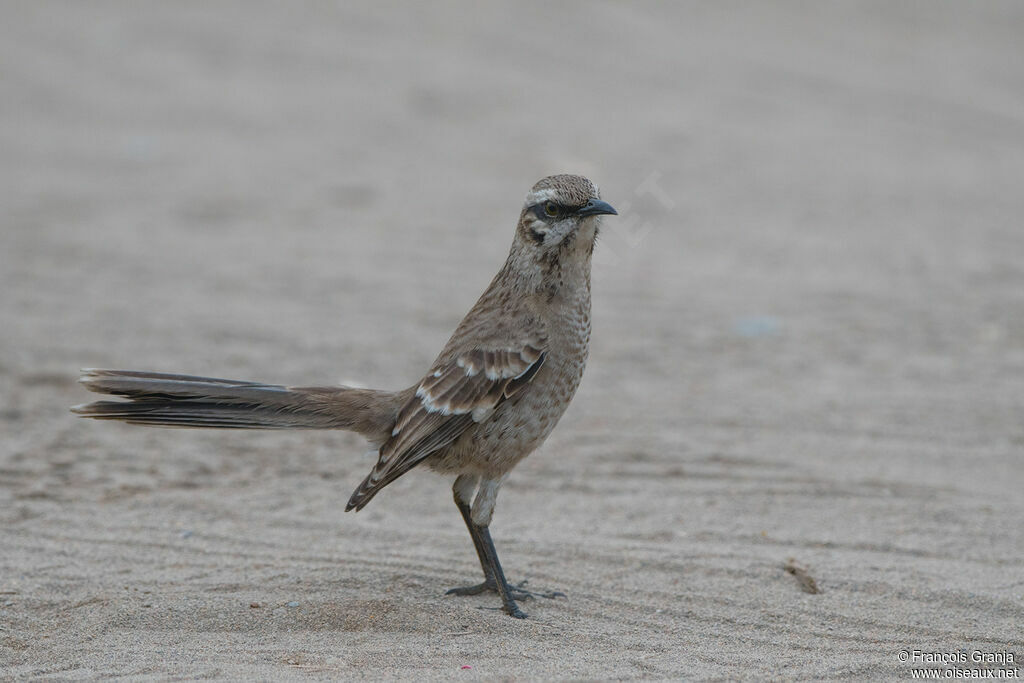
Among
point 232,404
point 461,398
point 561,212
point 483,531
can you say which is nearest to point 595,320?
point 561,212

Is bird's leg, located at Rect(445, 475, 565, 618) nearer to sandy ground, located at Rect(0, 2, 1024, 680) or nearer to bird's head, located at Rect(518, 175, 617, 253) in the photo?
sandy ground, located at Rect(0, 2, 1024, 680)

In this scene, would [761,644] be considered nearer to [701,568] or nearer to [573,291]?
[701,568]

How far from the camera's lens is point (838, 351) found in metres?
8.62

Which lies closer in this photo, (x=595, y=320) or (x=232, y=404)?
(x=232, y=404)

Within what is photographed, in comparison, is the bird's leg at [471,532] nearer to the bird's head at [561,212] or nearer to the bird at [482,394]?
the bird at [482,394]

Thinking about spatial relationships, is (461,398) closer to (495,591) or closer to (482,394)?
(482,394)

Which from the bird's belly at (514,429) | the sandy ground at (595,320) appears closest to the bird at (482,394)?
the bird's belly at (514,429)

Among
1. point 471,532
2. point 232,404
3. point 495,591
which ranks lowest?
point 495,591

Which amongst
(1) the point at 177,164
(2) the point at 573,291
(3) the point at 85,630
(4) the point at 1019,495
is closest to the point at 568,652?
(2) the point at 573,291

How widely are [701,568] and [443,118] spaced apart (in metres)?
9.31

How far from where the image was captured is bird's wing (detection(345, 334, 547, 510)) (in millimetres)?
5023

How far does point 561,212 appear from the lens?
521cm

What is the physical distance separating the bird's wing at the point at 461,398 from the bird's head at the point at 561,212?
1.52ft

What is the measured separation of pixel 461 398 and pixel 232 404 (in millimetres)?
1033
